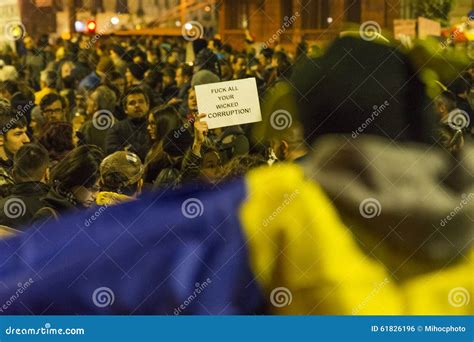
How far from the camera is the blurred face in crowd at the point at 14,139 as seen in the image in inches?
196

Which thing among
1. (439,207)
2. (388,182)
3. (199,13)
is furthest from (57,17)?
(439,207)

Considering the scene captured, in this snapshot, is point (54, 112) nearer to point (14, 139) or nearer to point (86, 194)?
point (14, 139)

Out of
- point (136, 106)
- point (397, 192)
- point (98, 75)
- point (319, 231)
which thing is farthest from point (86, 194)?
point (397, 192)

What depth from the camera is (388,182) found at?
4.93 meters

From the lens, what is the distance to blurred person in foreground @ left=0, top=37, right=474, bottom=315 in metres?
4.89

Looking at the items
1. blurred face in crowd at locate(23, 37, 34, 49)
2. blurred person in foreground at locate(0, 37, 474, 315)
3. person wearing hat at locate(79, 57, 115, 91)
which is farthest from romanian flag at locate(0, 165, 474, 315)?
blurred face in crowd at locate(23, 37, 34, 49)

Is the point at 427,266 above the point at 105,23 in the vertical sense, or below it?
below

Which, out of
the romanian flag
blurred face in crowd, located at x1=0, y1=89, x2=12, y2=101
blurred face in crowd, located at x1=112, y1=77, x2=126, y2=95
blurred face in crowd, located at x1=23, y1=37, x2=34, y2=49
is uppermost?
blurred face in crowd, located at x1=23, y1=37, x2=34, y2=49

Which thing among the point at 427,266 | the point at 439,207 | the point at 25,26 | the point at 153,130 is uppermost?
the point at 25,26

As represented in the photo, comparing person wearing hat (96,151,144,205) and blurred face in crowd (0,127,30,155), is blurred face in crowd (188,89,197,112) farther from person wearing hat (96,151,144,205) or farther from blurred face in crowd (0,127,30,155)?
blurred face in crowd (0,127,30,155)

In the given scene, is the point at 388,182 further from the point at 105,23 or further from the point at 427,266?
the point at 105,23

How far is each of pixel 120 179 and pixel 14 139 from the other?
0.61 meters

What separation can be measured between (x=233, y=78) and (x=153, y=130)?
19.8 inches

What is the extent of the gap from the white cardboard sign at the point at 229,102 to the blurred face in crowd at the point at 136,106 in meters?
0.29
